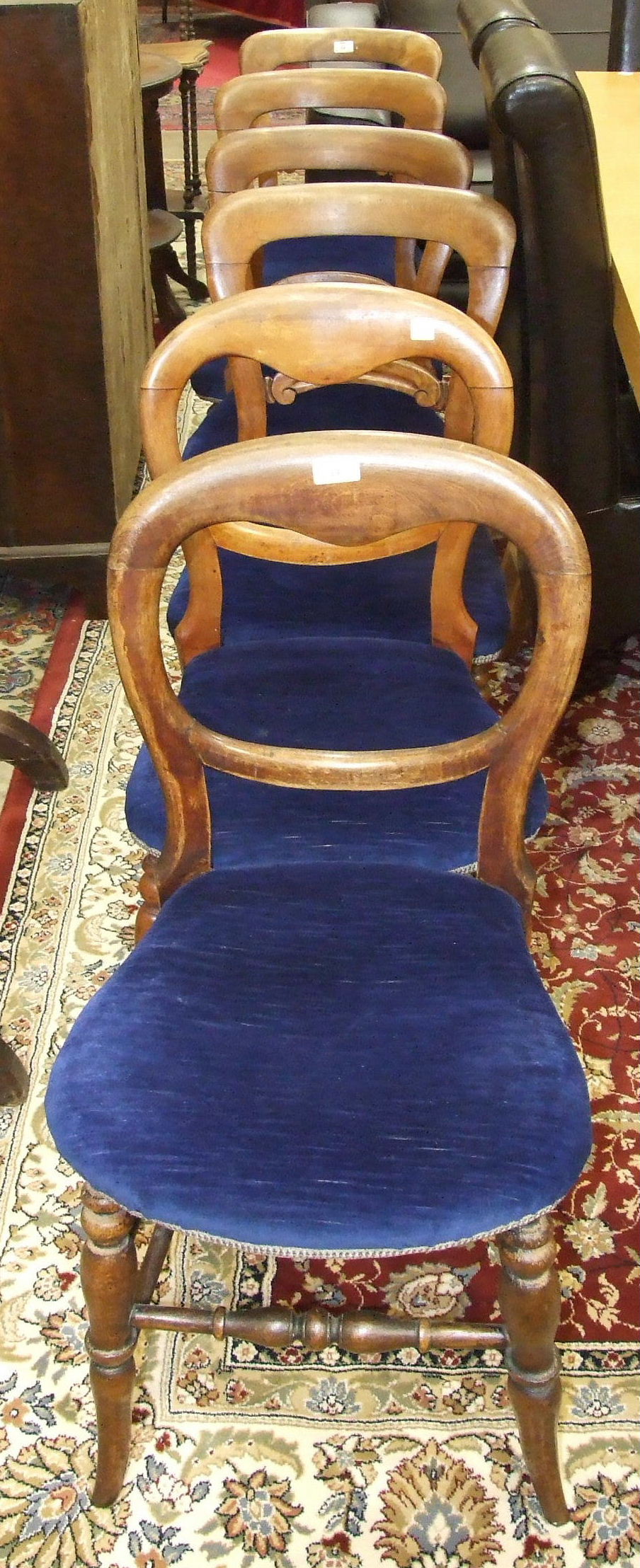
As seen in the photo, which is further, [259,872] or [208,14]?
[208,14]

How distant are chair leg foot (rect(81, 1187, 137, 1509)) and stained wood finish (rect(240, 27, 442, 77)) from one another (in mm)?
1755

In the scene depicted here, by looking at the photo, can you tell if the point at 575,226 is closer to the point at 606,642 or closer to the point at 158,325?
the point at 606,642

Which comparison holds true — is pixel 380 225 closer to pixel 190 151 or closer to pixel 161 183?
pixel 161 183

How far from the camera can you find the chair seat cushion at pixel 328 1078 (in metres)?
0.88

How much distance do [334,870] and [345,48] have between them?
152cm

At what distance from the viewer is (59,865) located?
186 cm

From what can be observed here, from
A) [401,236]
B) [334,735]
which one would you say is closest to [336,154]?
[401,236]

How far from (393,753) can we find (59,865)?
957 millimetres

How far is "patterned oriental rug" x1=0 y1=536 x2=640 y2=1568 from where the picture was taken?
1147 millimetres

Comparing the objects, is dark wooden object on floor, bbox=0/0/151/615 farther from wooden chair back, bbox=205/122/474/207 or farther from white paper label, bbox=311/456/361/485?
white paper label, bbox=311/456/361/485

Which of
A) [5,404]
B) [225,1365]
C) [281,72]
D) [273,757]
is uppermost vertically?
→ [281,72]

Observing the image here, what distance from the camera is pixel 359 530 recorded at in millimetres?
960

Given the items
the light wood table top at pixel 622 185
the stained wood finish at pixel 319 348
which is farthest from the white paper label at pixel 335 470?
the light wood table top at pixel 622 185

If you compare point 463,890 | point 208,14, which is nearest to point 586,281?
point 463,890
